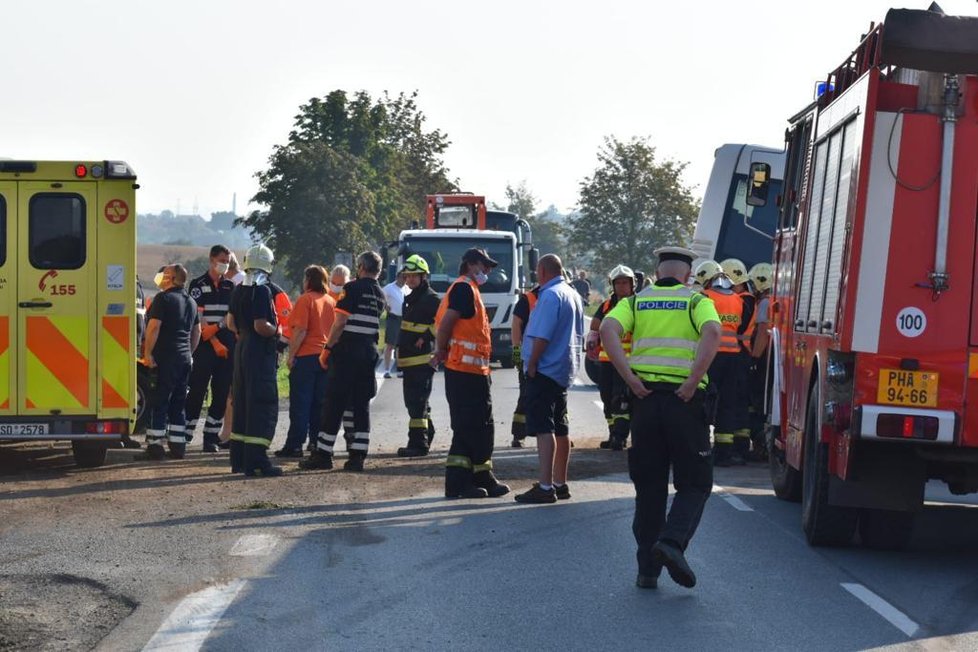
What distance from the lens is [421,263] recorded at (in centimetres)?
1491

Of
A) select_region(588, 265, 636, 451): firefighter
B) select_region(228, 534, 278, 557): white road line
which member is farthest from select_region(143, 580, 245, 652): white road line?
select_region(588, 265, 636, 451): firefighter

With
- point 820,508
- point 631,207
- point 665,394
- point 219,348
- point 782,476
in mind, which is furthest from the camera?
point 631,207

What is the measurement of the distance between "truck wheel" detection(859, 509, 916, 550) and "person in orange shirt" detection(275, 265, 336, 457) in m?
6.13

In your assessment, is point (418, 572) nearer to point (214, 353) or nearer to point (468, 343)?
point (468, 343)

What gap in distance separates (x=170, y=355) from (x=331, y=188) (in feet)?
121

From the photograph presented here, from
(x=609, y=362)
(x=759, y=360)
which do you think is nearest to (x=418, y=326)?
(x=609, y=362)

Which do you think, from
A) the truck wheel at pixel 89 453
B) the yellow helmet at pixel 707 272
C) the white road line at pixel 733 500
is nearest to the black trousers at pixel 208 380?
the truck wheel at pixel 89 453

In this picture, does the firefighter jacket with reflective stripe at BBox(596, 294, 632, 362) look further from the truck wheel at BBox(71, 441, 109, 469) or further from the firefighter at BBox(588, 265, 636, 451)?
the truck wheel at BBox(71, 441, 109, 469)

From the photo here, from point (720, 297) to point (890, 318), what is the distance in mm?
6395

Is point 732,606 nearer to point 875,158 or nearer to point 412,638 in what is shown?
point 412,638

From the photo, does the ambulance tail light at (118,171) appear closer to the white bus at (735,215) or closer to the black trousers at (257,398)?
the black trousers at (257,398)

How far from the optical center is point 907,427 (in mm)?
9281

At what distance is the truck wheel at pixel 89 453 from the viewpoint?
14.8 metres

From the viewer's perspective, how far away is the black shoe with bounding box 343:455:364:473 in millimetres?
14586
